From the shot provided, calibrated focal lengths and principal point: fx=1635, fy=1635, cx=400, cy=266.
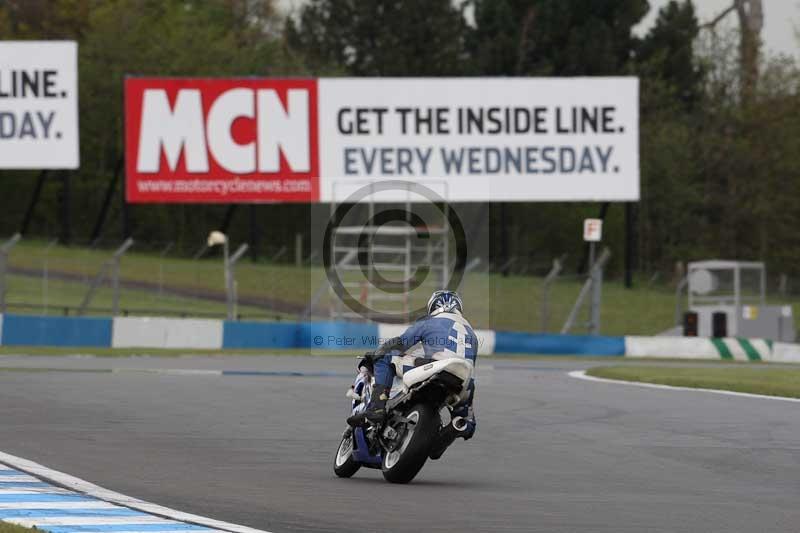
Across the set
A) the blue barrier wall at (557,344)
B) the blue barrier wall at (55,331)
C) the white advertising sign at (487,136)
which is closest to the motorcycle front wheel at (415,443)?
the blue barrier wall at (55,331)

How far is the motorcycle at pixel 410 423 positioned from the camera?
11.6 metres

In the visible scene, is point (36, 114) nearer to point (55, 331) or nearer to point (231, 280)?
point (231, 280)

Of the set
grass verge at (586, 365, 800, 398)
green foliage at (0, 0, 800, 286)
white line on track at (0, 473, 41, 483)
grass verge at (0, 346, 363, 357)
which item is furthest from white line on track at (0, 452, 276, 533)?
green foliage at (0, 0, 800, 286)

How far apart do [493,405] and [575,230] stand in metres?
49.3

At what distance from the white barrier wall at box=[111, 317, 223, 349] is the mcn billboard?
33.1 ft

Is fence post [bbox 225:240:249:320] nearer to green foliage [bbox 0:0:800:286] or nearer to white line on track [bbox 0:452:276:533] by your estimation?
white line on track [bbox 0:452:276:533]

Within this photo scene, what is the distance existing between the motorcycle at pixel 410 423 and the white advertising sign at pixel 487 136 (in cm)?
2997

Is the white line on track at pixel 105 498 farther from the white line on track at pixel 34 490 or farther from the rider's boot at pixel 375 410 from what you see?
the rider's boot at pixel 375 410

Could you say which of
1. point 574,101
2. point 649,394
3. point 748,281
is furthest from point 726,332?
point 649,394

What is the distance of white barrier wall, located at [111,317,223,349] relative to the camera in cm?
3109

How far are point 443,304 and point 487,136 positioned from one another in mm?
30665

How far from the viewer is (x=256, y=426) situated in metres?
15.4

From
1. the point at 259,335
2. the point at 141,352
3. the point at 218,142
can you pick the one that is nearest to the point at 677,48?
the point at 218,142

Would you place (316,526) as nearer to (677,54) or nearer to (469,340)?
(469,340)
